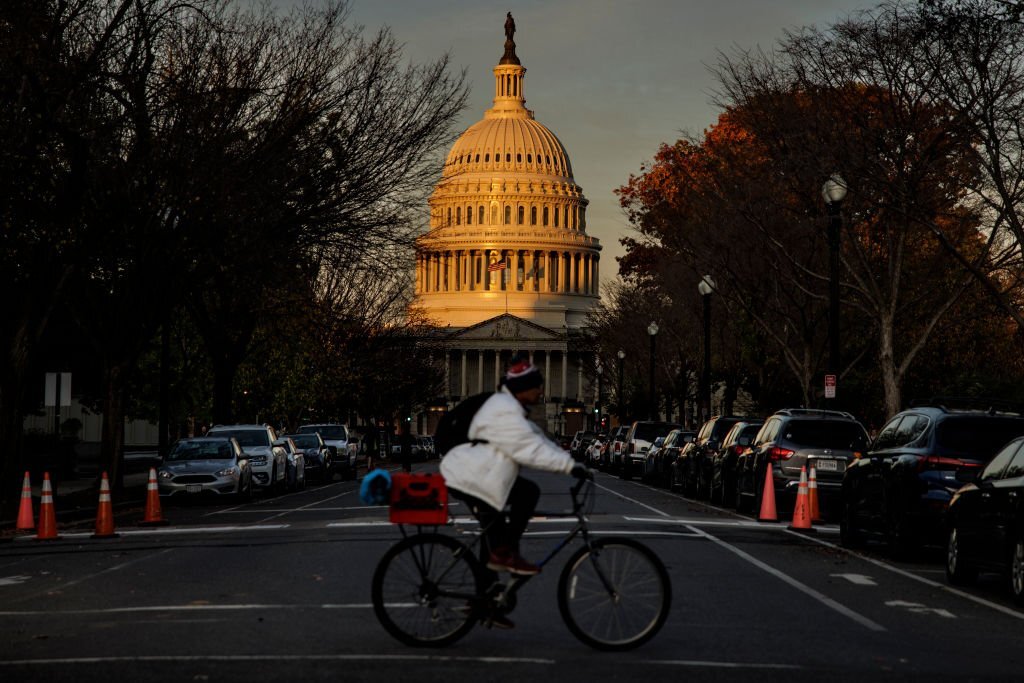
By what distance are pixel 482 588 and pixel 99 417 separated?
236ft

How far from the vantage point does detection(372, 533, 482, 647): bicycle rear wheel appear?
34.0 feet

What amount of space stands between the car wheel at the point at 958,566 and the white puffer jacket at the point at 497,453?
6487 mm

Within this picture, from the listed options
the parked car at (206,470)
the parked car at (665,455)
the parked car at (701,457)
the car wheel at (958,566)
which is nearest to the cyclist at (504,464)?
the car wheel at (958,566)

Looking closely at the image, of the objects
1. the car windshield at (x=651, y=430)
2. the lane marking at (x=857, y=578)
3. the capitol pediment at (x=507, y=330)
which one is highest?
the capitol pediment at (x=507, y=330)

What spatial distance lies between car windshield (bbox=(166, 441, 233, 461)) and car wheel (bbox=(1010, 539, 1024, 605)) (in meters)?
21.3

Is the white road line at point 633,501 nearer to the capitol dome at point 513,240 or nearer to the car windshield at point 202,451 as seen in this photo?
the car windshield at point 202,451

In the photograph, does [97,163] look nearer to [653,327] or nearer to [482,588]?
[482,588]

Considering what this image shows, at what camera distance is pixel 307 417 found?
7769 cm

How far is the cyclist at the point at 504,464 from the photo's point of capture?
1023 centimetres

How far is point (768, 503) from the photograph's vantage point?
25156 mm

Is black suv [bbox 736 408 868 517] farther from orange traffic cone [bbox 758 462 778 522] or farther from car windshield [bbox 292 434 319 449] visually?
car windshield [bbox 292 434 319 449]

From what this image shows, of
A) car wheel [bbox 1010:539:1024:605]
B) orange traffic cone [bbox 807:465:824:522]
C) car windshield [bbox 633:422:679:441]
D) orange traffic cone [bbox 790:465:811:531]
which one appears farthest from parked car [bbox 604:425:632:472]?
car wheel [bbox 1010:539:1024:605]

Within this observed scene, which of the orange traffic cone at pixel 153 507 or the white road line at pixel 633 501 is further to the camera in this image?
the white road line at pixel 633 501

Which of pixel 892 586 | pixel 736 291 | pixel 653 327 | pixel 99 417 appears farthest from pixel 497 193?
pixel 892 586
